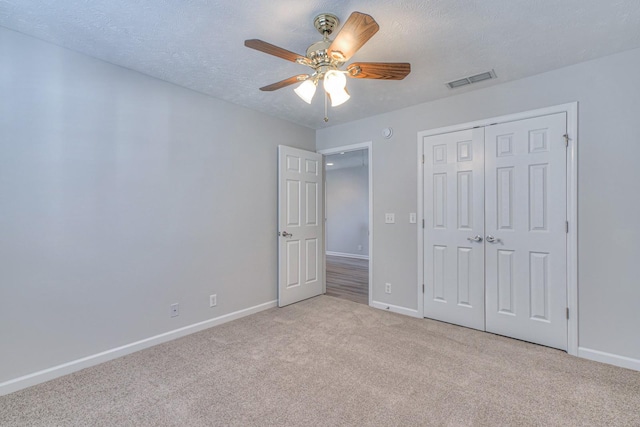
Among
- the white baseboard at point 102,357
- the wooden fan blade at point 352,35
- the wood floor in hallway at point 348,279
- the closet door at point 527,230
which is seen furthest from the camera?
the wood floor in hallway at point 348,279

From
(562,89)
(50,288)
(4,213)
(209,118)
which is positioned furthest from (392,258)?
(4,213)

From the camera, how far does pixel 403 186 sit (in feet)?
11.6

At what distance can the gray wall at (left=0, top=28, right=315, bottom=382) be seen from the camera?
6.70 ft

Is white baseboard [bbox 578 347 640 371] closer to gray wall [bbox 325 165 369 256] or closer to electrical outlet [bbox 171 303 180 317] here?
electrical outlet [bbox 171 303 180 317]

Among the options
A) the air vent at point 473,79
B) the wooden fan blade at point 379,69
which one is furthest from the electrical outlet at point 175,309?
the air vent at point 473,79

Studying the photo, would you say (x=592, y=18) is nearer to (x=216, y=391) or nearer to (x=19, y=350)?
(x=216, y=391)

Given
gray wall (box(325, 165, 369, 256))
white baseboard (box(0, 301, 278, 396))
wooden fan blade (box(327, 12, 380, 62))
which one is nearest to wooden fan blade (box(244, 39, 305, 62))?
wooden fan blade (box(327, 12, 380, 62))

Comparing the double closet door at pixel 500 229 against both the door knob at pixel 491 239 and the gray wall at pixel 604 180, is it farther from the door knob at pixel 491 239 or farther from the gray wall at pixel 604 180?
the gray wall at pixel 604 180

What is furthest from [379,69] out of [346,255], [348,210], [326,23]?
[346,255]

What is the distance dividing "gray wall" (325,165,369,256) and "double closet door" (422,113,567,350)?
4.48 m

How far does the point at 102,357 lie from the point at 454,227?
3430 mm

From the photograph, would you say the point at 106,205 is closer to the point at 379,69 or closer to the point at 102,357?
the point at 102,357

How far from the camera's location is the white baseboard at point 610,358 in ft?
7.38

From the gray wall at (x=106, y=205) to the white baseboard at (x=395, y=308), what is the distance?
1628mm
